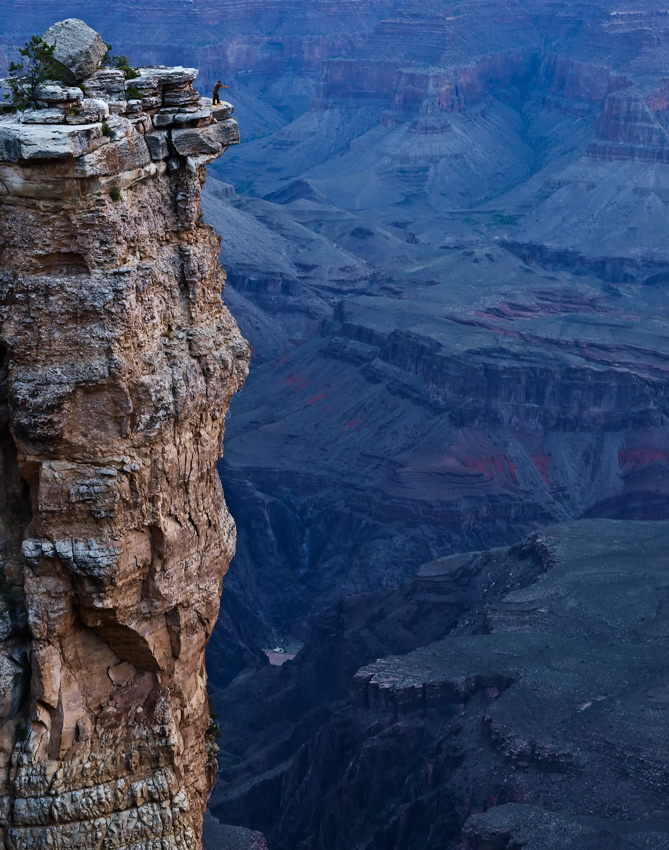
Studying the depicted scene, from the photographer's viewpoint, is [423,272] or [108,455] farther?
[423,272]

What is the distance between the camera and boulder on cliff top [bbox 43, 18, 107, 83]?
1802 centimetres

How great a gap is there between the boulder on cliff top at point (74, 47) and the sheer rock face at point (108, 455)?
9.4 inches

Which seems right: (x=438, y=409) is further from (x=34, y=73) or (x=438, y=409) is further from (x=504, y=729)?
(x=34, y=73)

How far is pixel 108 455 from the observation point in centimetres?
1802

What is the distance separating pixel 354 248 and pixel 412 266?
362 inches

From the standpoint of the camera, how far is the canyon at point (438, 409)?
44438 mm

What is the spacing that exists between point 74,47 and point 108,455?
5.25 m

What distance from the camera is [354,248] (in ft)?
442

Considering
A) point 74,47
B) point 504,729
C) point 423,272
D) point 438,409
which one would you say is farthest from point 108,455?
point 423,272

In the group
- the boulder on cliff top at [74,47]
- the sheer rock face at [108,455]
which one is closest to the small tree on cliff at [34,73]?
the boulder on cliff top at [74,47]

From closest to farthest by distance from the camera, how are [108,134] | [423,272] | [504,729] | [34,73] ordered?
[108,134], [34,73], [504,729], [423,272]

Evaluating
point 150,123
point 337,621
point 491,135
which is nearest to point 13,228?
point 150,123

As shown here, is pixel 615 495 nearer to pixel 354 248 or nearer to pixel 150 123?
pixel 354 248

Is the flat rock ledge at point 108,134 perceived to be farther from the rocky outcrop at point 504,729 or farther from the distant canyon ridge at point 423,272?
the distant canyon ridge at point 423,272
